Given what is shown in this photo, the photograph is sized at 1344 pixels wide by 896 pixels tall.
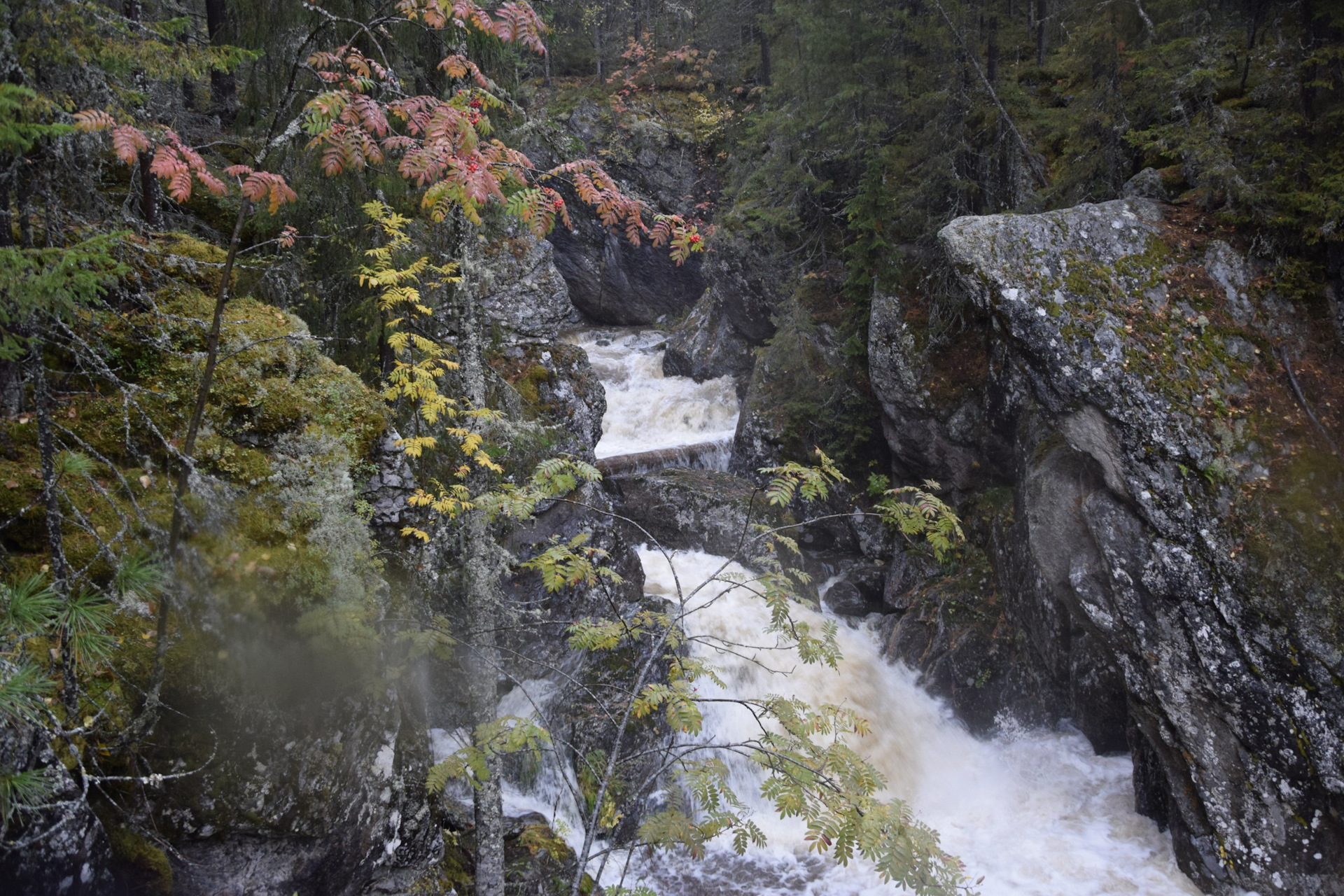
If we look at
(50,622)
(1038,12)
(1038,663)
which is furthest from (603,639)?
(1038,12)

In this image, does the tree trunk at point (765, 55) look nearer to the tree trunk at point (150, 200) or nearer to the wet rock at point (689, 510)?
the wet rock at point (689, 510)

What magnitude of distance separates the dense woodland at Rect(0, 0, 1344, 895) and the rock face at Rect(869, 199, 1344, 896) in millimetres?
687

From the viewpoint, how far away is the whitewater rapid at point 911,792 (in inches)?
301

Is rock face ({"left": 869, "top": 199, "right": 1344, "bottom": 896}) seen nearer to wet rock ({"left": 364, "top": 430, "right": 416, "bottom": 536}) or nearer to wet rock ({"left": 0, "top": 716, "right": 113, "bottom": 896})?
wet rock ({"left": 364, "top": 430, "right": 416, "bottom": 536})

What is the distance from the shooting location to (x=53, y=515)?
3.24m

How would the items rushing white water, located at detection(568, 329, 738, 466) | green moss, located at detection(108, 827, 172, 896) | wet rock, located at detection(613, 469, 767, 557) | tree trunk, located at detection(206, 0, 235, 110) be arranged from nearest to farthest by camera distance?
1. green moss, located at detection(108, 827, 172, 896)
2. tree trunk, located at detection(206, 0, 235, 110)
3. wet rock, located at detection(613, 469, 767, 557)
4. rushing white water, located at detection(568, 329, 738, 466)

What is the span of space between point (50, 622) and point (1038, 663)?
11.4m

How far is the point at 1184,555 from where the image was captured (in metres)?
7.16

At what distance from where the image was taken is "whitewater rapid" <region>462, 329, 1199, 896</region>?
7645mm

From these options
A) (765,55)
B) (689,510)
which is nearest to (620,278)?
(765,55)

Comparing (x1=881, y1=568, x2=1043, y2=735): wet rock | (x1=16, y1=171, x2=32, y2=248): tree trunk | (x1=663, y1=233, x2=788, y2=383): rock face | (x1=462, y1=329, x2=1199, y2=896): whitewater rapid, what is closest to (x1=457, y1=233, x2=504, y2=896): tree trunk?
(x1=462, y1=329, x2=1199, y2=896): whitewater rapid

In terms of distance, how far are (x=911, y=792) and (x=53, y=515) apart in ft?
32.7

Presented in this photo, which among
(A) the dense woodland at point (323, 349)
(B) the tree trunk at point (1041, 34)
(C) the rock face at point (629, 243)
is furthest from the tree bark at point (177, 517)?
(C) the rock face at point (629, 243)

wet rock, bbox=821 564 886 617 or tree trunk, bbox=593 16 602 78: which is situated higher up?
tree trunk, bbox=593 16 602 78
